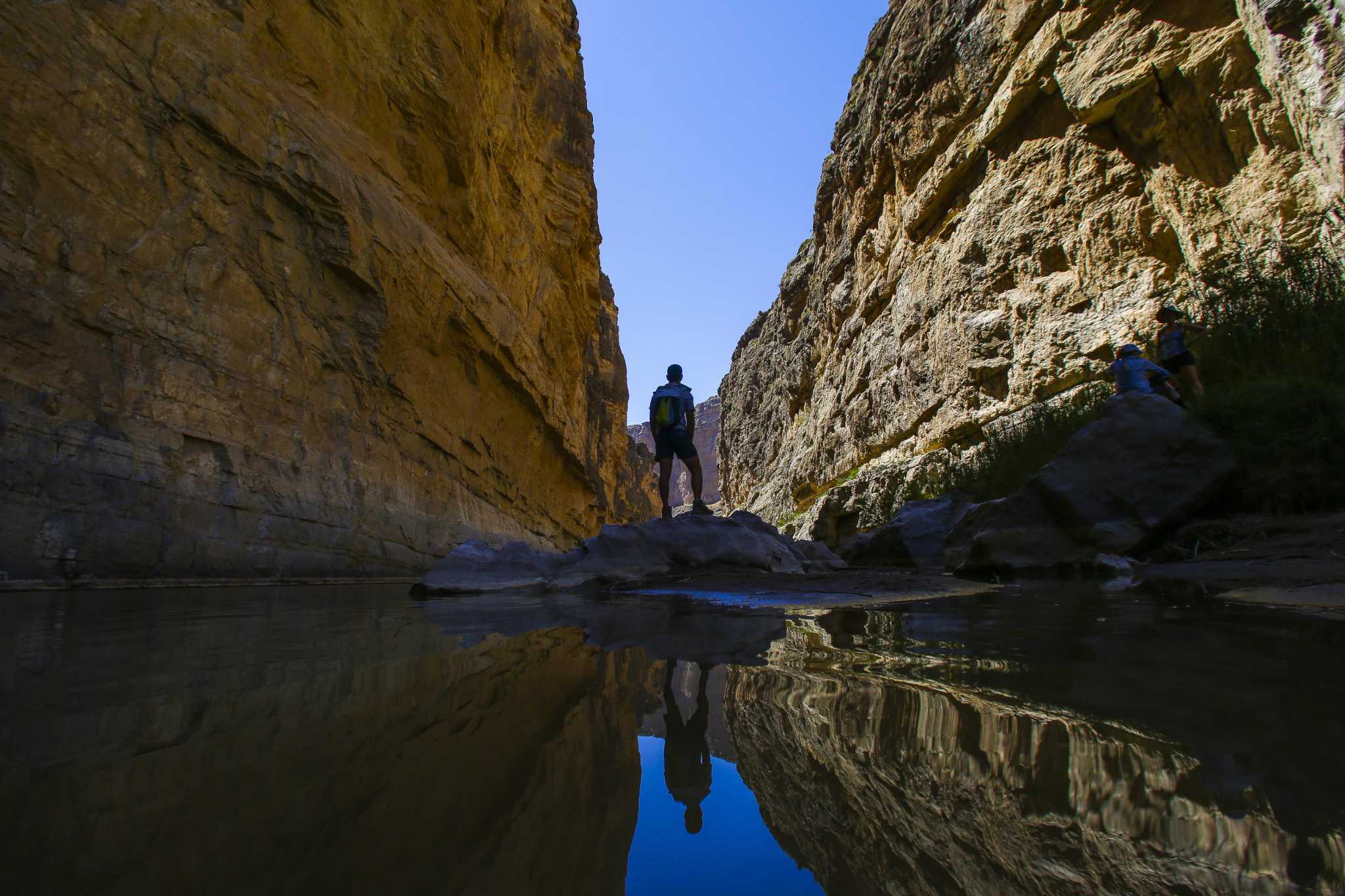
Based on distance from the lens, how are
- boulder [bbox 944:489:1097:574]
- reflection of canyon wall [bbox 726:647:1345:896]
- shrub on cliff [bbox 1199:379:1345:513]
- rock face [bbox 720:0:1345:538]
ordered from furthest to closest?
rock face [bbox 720:0:1345:538] → boulder [bbox 944:489:1097:574] → shrub on cliff [bbox 1199:379:1345:513] → reflection of canyon wall [bbox 726:647:1345:896]

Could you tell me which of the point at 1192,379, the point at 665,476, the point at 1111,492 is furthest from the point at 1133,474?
the point at 665,476

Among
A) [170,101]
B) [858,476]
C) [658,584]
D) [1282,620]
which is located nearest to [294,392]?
[170,101]

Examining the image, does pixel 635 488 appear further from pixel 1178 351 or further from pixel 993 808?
pixel 993 808

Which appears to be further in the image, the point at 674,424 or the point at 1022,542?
the point at 674,424

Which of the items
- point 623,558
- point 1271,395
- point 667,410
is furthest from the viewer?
point 667,410

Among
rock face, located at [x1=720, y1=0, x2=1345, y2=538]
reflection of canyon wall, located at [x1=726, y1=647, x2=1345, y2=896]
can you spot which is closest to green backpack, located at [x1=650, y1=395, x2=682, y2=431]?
reflection of canyon wall, located at [x1=726, y1=647, x2=1345, y2=896]

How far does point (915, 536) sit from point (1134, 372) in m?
2.79

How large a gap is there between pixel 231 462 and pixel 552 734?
19.7 ft

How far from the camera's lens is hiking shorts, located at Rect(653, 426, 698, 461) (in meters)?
6.43

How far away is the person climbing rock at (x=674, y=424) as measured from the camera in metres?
6.35

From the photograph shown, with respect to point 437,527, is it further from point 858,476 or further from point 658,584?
point 858,476

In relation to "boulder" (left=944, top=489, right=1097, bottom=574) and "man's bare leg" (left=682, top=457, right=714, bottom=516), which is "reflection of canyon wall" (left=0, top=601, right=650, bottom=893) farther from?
"man's bare leg" (left=682, top=457, right=714, bottom=516)

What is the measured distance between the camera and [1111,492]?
4.58 metres

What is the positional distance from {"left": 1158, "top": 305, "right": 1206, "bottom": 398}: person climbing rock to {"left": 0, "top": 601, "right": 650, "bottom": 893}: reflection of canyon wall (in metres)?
6.95
